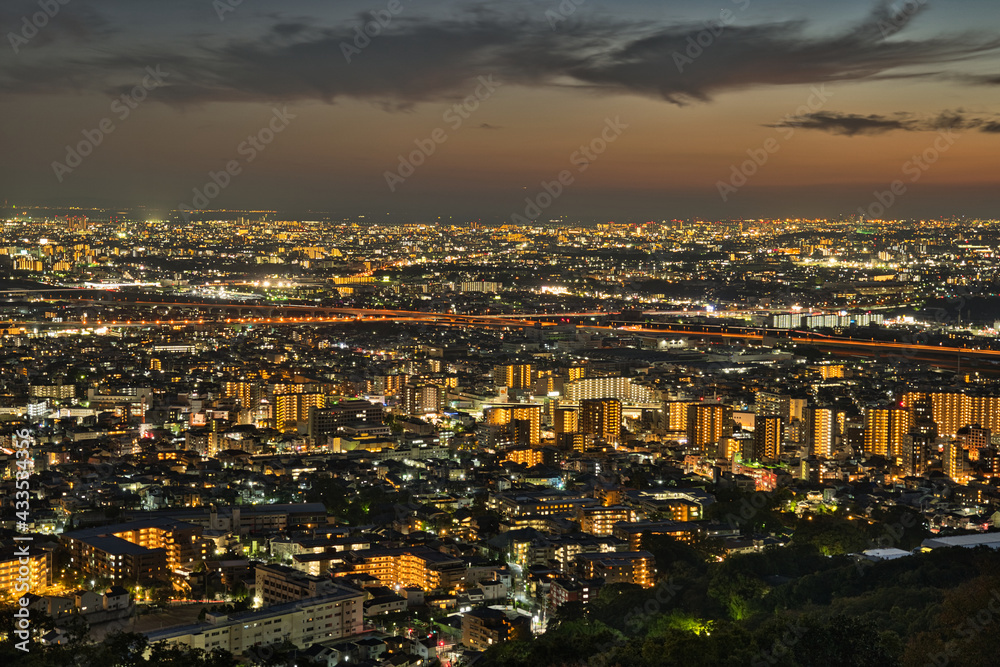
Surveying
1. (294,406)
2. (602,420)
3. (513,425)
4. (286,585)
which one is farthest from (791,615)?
(294,406)

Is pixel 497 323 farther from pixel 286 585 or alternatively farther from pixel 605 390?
pixel 286 585

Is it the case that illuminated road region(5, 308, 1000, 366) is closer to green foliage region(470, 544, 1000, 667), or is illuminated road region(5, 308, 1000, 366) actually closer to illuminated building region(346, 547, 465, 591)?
green foliage region(470, 544, 1000, 667)

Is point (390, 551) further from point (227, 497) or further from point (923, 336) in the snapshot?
point (923, 336)

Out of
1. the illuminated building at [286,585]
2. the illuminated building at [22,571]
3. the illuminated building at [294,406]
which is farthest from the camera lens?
the illuminated building at [294,406]

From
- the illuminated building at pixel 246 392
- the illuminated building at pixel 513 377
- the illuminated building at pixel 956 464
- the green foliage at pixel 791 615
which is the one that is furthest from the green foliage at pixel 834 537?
the illuminated building at pixel 513 377

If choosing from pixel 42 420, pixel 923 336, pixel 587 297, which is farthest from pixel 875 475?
pixel 587 297

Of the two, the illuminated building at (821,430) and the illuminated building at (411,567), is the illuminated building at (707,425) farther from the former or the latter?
the illuminated building at (411,567)

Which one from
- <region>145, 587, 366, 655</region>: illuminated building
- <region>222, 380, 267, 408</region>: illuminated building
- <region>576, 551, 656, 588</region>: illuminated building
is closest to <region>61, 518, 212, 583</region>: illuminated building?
<region>145, 587, 366, 655</region>: illuminated building
